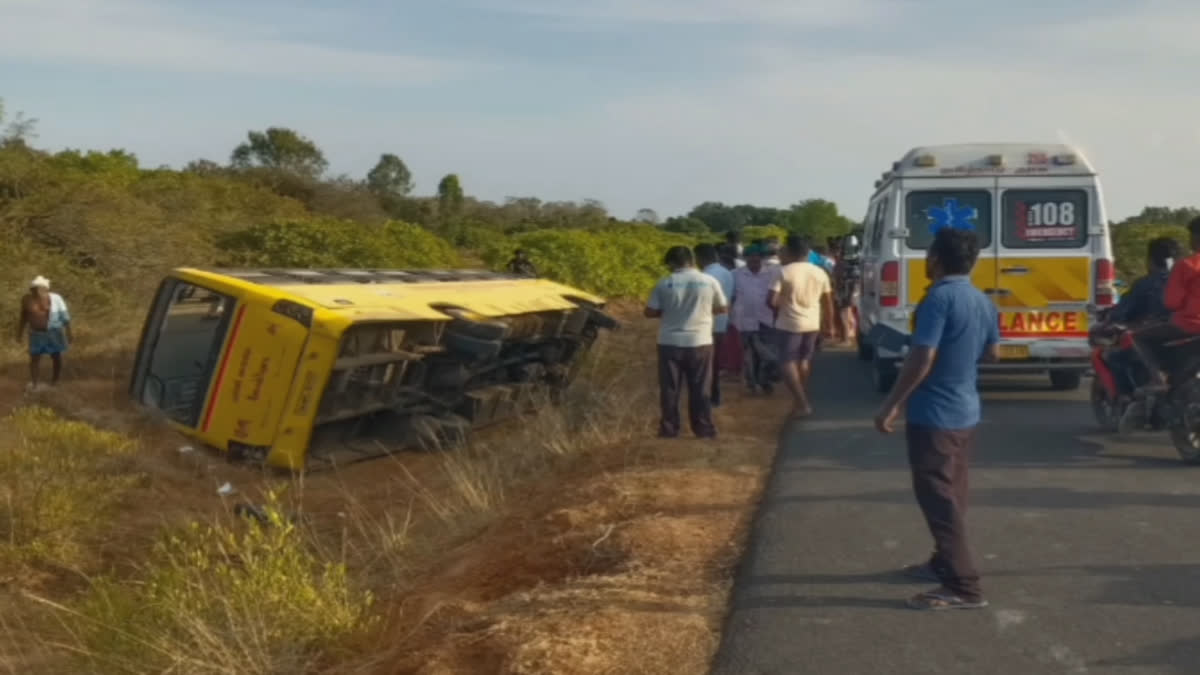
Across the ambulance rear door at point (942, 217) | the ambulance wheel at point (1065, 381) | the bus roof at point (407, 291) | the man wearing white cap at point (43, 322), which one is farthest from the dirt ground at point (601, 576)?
the man wearing white cap at point (43, 322)

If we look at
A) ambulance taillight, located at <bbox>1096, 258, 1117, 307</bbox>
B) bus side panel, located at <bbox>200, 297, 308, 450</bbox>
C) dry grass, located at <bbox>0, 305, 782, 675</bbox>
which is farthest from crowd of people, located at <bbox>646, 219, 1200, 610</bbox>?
bus side panel, located at <bbox>200, 297, 308, 450</bbox>

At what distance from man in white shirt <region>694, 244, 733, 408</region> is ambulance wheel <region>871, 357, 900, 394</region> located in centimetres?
154

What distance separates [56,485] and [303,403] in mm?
2001

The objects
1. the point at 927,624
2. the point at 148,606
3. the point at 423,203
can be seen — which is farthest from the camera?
the point at 423,203

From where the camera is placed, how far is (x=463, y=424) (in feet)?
43.5

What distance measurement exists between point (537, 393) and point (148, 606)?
8754mm

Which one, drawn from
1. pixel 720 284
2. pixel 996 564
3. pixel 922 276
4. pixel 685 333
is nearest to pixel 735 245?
pixel 720 284

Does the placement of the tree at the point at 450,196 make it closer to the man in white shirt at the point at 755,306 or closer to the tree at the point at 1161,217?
the tree at the point at 1161,217

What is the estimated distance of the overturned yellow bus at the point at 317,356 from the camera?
458 inches

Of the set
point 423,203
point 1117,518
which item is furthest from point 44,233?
point 423,203

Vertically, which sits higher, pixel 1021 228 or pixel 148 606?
pixel 1021 228

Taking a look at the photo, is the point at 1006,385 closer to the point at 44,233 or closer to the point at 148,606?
the point at 148,606

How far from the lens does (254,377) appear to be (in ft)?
38.8

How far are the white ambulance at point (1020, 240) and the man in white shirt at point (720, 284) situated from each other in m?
1.41
